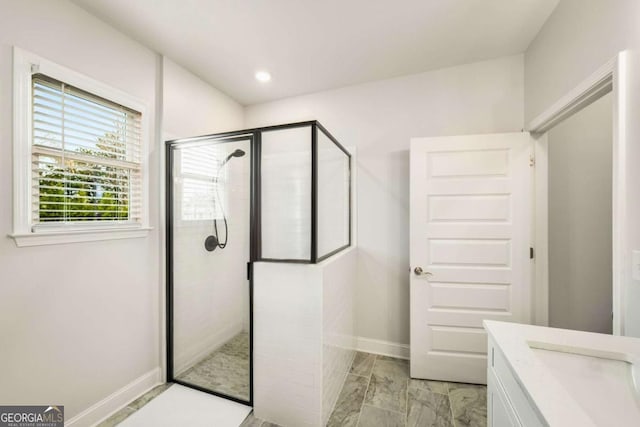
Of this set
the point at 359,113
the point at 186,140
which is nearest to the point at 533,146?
the point at 359,113

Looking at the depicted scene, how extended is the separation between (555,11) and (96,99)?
3036 mm

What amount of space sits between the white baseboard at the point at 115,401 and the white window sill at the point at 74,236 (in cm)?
107

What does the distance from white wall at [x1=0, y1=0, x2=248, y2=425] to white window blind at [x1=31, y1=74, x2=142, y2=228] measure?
11cm

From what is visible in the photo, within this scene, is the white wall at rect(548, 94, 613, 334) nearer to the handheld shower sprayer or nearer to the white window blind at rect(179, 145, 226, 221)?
the handheld shower sprayer

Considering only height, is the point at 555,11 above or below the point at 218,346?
above

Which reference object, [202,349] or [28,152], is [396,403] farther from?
[28,152]

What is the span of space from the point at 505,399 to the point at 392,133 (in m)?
2.09

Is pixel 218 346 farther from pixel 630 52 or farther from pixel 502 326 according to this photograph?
pixel 630 52

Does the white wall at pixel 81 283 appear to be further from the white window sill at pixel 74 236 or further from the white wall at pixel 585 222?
the white wall at pixel 585 222

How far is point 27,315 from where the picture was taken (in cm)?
134

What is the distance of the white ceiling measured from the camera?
1.59 metres

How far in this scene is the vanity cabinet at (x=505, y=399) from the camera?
0.77m

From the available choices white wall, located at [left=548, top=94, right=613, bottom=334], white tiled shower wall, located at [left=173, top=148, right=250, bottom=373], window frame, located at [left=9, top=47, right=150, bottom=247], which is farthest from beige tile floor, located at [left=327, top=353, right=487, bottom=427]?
window frame, located at [left=9, top=47, right=150, bottom=247]

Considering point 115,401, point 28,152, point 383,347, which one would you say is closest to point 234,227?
point 28,152
